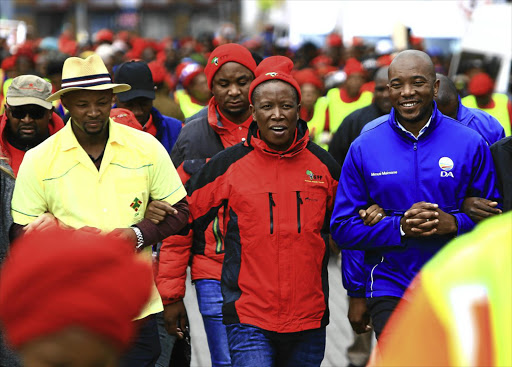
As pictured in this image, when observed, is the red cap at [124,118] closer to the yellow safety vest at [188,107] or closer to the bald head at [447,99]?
the bald head at [447,99]

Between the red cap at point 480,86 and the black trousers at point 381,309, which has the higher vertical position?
the black trousers at point 381,309

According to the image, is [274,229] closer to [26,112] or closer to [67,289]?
[26,112]

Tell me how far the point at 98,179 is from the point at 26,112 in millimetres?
1504

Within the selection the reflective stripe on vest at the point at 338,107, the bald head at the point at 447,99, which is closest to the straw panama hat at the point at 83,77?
the bald head at the point at 447,99

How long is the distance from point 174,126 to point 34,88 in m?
1.35

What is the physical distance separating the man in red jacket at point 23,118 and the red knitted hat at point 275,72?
1.50 metres

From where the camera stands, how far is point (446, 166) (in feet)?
15.3

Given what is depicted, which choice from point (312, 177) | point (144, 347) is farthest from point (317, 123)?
point (144, 347)

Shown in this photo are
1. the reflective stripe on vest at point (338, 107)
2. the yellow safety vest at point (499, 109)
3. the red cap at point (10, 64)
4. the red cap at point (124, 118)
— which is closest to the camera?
the red cap at point (124, 118)

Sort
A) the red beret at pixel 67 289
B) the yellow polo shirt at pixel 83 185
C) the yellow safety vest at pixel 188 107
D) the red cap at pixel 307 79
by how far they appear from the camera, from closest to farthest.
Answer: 1. the red beret at pixel 67 289
2. the yellow polo shirt at pixel 83 185
3. the yellow safety vest at pixel 188 107
4. the red cap at pixel 307 79

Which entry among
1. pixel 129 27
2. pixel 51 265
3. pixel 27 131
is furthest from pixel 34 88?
pixel 129 27

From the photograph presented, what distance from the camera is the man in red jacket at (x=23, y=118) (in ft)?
19.1

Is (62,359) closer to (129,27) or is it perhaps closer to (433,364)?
(433,364)

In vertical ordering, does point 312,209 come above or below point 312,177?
below
